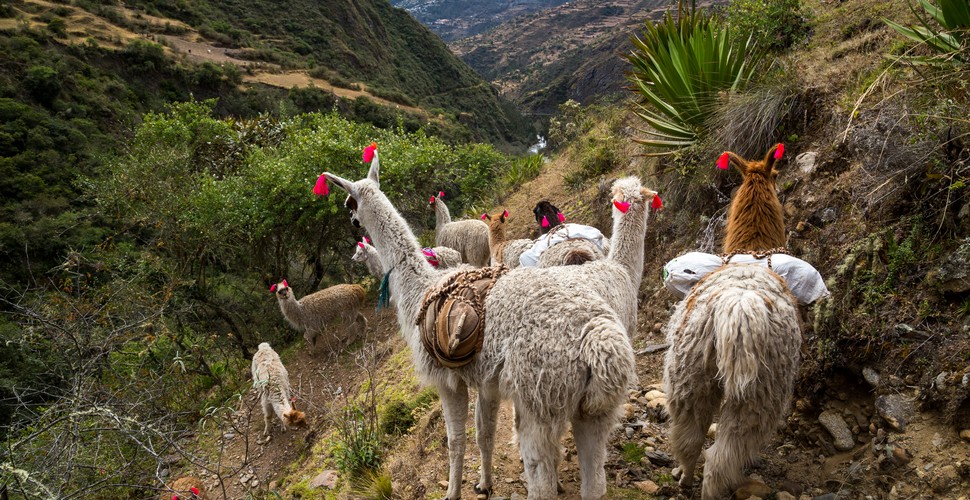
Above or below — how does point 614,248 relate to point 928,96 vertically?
below

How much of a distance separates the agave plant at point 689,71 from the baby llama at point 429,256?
373 centimetres

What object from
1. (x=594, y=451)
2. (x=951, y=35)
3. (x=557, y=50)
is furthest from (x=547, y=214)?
(x=557, y=50)

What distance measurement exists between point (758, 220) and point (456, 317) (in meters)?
2.27

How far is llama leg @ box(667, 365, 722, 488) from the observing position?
2.95 m

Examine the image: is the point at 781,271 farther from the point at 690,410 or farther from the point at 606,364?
the point at 606,364

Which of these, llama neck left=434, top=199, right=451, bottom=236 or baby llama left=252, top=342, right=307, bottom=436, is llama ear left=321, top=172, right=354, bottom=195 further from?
llama neck left=434, top=199, right=451, bottom=236

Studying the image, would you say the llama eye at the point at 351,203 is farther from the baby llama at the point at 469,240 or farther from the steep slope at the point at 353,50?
the steep slope at the point at 353,50

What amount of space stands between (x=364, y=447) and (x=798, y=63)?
20.8 ft

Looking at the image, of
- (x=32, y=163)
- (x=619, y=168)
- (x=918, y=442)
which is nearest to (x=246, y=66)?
(x=32, y=163)

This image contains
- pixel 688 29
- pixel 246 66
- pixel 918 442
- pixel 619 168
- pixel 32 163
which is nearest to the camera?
pixel 918 442

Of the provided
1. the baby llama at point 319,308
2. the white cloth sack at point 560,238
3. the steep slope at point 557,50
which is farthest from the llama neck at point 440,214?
the steep slope at point 557,50

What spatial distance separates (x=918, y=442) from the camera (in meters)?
2.72

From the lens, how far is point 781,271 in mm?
3176

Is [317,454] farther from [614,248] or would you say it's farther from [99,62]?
[99,62]
